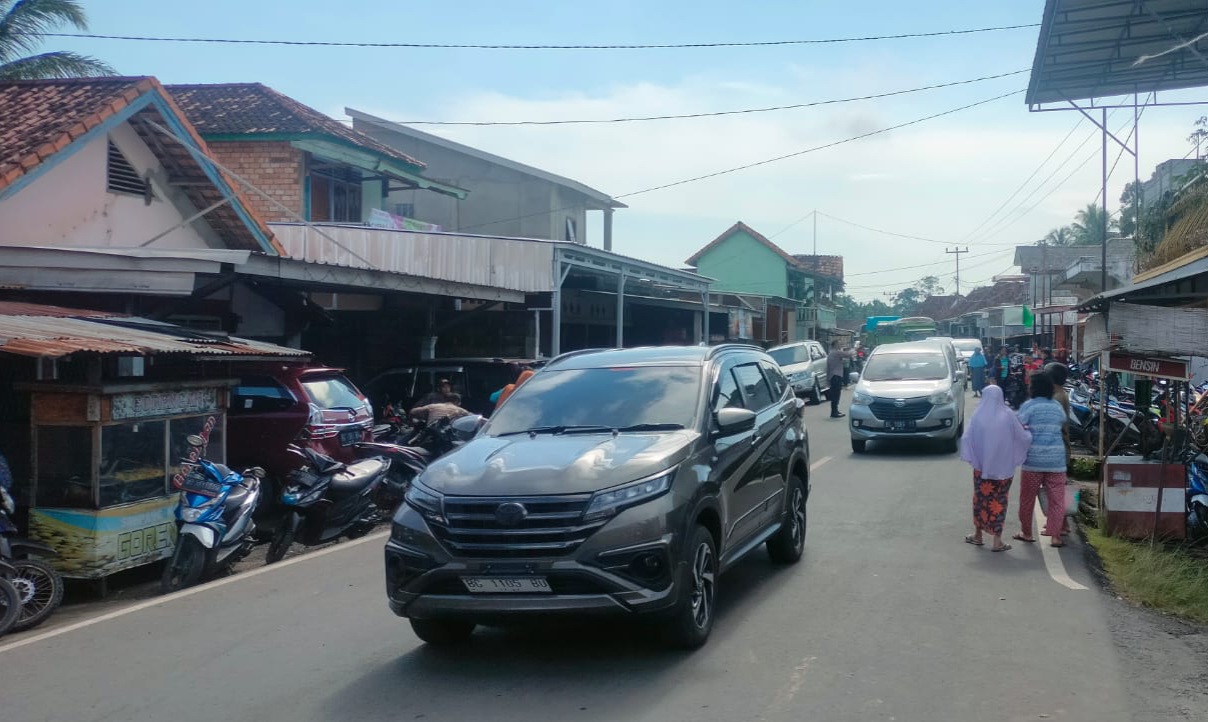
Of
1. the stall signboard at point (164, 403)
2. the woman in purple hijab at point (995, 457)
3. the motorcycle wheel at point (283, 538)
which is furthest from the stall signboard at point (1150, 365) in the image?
the stall signboard at point (164, 403)

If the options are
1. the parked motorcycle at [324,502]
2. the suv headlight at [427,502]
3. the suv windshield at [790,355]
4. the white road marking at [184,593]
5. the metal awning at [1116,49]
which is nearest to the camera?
the suv headlight at [427,502]

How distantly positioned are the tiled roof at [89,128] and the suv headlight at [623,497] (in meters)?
10.0

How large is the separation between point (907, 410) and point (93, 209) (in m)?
12.6

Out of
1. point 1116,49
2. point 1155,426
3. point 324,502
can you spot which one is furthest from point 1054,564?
point 1116,49

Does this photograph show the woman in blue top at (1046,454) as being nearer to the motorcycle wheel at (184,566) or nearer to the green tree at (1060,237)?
the motorcycle wheel at (184,566)

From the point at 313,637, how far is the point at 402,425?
8.32 metres

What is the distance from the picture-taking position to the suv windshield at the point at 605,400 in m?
7.12

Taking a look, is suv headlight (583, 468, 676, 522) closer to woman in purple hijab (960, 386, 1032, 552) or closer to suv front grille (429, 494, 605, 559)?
suv front grille (429, 494, 605, 559)

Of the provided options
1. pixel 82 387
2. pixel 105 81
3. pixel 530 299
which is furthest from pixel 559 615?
pixel 530 299

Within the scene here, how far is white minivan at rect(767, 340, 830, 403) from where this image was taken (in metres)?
29.4

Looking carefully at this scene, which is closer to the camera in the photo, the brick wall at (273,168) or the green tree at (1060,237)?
the brick wall at (273,168)

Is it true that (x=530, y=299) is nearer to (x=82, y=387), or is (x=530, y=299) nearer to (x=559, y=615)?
(x=82, y=387)

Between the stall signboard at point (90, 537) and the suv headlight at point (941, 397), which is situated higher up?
the suv headlight at point (941, 397)

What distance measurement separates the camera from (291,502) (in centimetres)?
1045
